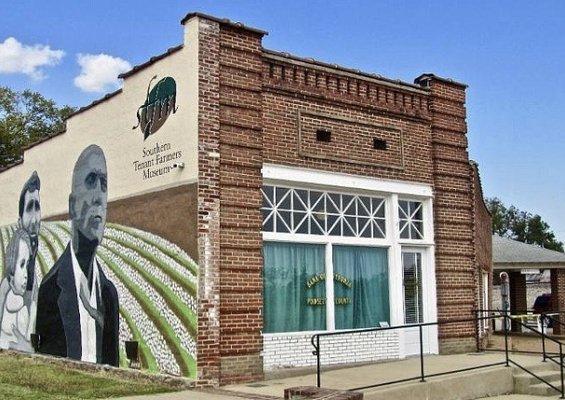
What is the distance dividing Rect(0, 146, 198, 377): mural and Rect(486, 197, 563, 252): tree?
82.5 metres

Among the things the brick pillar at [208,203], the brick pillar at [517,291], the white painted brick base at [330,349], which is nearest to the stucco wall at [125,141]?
the brick pillar at [208,203]

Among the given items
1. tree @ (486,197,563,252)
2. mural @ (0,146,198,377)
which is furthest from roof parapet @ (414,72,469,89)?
tree @ (486,197,563,252)

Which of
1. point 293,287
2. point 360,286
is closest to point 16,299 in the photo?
point 293,287

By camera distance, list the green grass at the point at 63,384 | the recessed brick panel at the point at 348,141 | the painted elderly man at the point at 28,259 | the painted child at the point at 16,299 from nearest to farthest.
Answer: the green grass at the point at 63,384 → the recessed brick panel at the point at 348,141 → the painted elderly man at the point at 28,259 → the painted child at the point at 16,299

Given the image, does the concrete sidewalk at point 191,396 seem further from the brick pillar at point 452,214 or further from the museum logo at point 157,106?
the brick pillar at point 452,214

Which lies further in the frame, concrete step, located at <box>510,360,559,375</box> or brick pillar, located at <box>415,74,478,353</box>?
brick pillar, located at <box>415,74,478,353</box>

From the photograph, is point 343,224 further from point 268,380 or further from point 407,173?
point 268,380

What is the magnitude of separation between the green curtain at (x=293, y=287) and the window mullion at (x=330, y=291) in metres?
0.07

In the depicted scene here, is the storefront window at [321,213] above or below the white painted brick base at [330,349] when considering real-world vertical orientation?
above

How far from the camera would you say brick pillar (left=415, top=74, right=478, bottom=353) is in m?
14.8

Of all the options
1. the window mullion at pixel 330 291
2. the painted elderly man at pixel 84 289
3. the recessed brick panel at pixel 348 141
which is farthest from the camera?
the painted elderly man at pixel 84 289

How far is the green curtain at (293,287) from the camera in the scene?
12.3m

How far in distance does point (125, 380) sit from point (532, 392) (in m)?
6.94

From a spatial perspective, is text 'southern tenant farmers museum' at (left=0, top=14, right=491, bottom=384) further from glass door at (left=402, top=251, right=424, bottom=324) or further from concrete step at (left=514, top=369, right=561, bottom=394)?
concrete step at (left=514, top=369, right=561, bottom=394)
